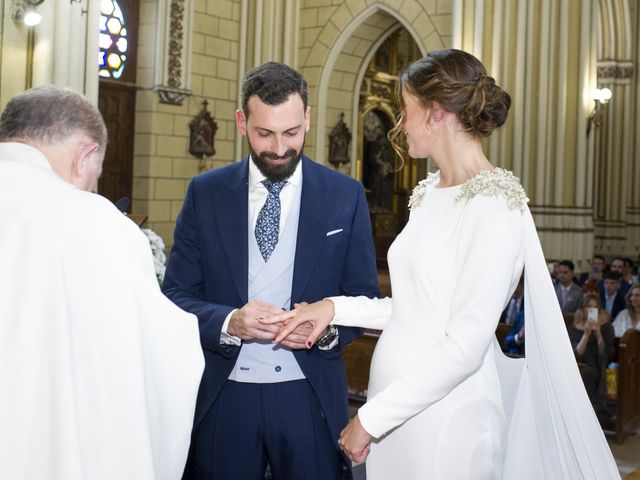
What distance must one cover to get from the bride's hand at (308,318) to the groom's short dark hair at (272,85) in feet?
1.99

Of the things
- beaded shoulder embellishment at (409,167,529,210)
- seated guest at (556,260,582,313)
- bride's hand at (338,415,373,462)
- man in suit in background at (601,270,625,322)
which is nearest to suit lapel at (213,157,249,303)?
bride's hand at (338,415,373,462)

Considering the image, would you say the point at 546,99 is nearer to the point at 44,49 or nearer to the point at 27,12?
the point at 44,49

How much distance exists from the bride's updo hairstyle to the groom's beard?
51 cm

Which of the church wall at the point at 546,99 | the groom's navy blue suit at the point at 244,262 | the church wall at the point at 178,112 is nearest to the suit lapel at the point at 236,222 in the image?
the groom's navy blue suit at the point at 244,262

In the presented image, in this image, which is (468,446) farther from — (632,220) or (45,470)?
(632,220)

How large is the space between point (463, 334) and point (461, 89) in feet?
1.97

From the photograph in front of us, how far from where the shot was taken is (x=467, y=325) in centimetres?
199

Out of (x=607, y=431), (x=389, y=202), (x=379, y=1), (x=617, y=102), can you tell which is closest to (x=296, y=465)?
(x=607, y=431)

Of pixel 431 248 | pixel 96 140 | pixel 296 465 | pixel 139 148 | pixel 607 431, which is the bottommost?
pixel 607 431

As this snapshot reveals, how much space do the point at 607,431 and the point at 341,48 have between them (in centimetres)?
786

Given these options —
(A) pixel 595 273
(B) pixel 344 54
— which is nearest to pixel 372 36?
(B) pixel 344 54

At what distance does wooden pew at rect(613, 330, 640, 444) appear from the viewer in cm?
688

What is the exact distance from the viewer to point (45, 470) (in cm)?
177

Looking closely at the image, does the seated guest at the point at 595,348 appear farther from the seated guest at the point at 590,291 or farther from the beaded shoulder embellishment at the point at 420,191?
the beaded shoulder embellishment at the point at 420,191
